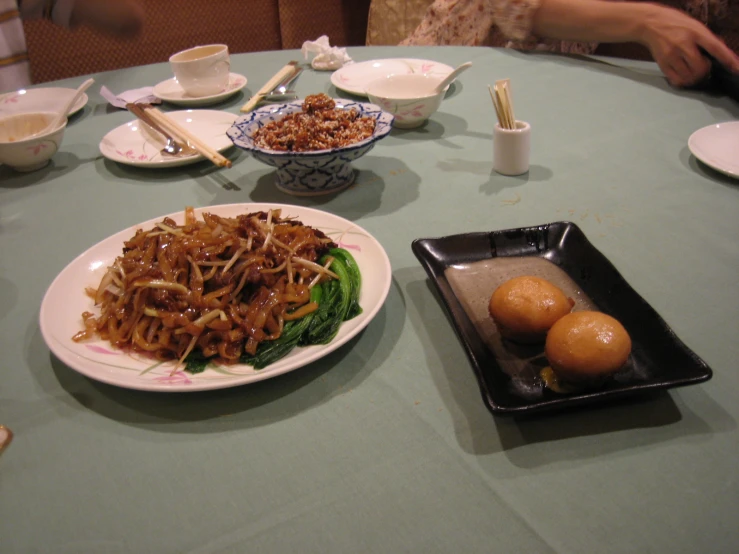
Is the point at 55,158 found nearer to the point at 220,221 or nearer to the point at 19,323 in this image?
the point at 19,323

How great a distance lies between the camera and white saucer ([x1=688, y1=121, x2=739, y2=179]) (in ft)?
4.52

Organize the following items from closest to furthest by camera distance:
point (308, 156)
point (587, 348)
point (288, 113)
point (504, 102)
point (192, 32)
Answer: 1. point (587, 348)
2. point (308, 156)
3. point (504, 102)
4. point (288, 113)
5. point (192, 32)

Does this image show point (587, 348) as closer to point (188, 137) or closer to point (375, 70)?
point (188, 137)

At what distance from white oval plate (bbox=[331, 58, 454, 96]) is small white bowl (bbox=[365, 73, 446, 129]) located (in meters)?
0.15

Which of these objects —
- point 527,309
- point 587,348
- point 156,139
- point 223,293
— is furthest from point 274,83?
point 587,348

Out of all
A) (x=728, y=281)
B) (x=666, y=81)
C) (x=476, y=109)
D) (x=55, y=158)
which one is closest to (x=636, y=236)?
(x=728, y=281)

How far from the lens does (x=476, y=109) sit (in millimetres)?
1887

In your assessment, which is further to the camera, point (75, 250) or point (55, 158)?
point (55, 158)

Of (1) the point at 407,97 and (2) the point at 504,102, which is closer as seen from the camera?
(2) the point at 504,102

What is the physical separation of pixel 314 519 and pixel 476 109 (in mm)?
1571

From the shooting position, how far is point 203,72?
76.8 inches

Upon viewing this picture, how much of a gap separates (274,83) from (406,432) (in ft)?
5.40

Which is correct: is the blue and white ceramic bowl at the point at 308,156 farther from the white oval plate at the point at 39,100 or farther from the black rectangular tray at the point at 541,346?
the white oval plate at the point at 39,100

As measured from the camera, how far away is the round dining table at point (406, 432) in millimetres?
665
